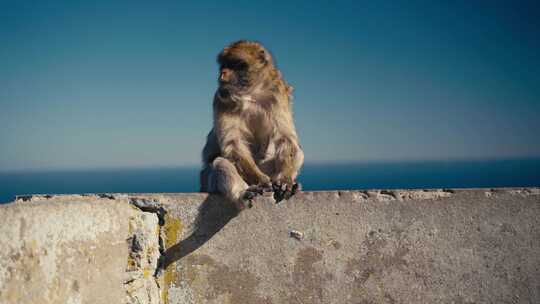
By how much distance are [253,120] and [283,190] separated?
109 cm

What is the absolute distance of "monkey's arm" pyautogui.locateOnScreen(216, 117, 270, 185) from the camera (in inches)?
162

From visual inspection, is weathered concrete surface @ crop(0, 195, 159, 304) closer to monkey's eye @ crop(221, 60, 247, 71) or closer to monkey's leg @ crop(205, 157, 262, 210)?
monkey's leg @ crop(205, 157, 262, 210)

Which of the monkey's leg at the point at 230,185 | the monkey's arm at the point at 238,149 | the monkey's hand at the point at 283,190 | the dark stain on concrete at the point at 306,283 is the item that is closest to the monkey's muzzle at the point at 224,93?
the monkey's arm at the point at 238,149

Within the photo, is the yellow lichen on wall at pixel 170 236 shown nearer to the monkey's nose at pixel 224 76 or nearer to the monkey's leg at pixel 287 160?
the monkey's leg at pixel 287 160

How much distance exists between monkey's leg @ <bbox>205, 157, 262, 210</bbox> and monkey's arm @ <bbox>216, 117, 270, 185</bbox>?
238mm

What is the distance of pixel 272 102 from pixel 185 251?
1.54m

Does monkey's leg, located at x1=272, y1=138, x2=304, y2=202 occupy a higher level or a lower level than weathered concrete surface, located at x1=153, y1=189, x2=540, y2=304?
higher

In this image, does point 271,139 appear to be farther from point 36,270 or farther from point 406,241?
point 36,270

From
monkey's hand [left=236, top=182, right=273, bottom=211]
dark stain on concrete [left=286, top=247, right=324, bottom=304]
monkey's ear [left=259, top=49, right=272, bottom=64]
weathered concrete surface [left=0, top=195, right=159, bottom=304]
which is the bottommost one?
dark stain on concrete [left=286, top=247, right=324, bottom=304]

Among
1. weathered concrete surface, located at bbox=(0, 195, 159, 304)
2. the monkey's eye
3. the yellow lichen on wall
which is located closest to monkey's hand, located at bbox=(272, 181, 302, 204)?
the yellow lichen on wall

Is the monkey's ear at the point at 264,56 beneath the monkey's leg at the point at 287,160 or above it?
above

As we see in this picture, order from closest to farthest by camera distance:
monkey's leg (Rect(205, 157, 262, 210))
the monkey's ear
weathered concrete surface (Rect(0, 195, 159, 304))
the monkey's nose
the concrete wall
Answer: weathered concrete surface (Rect(0, 195, 159, 304)) → the concrete wall → monkey's leg (Rect(205, 157, 262, 210)) → the monkey's nose → the monkey's ear

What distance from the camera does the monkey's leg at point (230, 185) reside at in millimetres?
3439

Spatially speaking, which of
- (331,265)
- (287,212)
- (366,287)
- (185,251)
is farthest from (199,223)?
(366,287)
